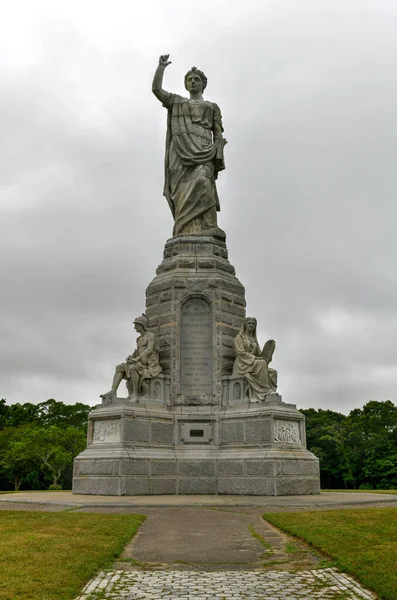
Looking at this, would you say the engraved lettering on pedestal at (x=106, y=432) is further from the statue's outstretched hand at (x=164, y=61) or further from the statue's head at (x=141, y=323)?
the statue's outstretched hand at (x=164, y=61)

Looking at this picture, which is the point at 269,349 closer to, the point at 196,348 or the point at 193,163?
the point at 196,348

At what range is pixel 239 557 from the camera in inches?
330

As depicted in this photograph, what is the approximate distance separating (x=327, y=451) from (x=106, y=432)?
93.4 ft

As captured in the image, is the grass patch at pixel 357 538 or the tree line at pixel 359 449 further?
the tree line at pixel 359 449

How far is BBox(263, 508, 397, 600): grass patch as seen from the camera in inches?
276

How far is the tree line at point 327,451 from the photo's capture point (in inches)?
1599

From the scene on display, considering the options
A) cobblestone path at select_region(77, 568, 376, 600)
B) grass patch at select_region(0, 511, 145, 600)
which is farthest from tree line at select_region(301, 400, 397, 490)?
cobblestone path at select_region(77, 568, 376, 600)

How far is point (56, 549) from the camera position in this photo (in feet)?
27.9

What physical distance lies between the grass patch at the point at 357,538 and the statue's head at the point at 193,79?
1758 centimetres

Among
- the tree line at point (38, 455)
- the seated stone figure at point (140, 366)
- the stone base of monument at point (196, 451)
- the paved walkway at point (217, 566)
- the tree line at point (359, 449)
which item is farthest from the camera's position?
the tree line at point (359, 449)

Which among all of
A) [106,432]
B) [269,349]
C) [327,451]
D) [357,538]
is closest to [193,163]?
[269,349]

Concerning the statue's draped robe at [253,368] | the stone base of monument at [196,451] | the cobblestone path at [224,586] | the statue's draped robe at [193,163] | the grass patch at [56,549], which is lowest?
the cobblestone path at [224,586]

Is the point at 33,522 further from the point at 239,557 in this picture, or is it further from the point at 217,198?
the point at 217,198

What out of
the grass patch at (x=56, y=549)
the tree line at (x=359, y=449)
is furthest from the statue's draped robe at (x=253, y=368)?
the tree line at (x=359, y=449)
